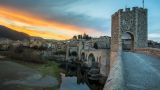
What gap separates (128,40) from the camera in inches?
1273

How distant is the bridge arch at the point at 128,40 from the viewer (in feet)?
101

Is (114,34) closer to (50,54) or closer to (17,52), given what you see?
(17,52)

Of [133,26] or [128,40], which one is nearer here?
[133,26]

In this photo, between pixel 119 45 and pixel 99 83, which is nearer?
pixel 119 45

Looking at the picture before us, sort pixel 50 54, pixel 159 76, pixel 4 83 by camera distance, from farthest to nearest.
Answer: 1. pixel 50 54
2. pixel 4 83
3. pixel 159 76

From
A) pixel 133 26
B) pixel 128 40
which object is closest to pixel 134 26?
pixel 133 26

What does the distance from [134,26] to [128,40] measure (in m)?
2.74

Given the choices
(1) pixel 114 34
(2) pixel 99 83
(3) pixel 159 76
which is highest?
(1) pixel 114 34

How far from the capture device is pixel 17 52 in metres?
88.8

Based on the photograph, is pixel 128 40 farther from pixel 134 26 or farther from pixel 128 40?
pixel 134 26

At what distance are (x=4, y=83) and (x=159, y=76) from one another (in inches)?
976

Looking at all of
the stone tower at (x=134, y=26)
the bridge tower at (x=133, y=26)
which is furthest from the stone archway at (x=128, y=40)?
the stone tower at (x=134, y=26)

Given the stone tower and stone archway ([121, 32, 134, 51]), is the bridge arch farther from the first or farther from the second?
the stone tower

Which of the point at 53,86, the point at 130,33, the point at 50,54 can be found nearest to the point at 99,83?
the point at 53,86
